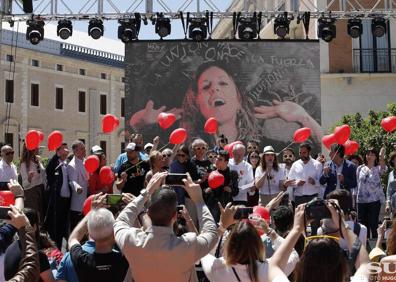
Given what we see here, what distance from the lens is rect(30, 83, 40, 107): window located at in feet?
138

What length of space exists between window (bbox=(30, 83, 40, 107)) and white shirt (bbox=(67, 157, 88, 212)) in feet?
107

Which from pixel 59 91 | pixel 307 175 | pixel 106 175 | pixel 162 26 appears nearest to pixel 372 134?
pixel 162 26

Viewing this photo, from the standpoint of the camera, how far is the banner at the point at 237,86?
19.9 m

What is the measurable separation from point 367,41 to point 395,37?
1.06m

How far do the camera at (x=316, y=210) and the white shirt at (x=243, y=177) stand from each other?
6236 mm

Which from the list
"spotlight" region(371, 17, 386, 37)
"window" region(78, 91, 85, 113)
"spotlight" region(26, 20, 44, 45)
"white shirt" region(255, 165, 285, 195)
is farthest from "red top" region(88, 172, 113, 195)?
"window" region(78, 91, 85, 113)

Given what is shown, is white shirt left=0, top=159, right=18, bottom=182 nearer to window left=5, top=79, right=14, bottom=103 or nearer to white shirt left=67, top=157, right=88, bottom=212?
white shirt left=67, top=157, right=88, bottom=212

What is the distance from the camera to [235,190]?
33.1 feet

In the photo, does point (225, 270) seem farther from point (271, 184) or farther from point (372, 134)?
point (372, 134)

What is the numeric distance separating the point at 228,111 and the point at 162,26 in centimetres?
446

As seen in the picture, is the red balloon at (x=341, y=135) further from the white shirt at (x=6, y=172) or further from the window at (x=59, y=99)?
the window at (x=59, y=99)

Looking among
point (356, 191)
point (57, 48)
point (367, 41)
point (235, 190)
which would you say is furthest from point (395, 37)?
point (57, 48)

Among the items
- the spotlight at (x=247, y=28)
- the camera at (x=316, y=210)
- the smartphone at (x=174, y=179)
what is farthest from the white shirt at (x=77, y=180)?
the spotlight at (x=247, y=28)

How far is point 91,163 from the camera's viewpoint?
10.4m
